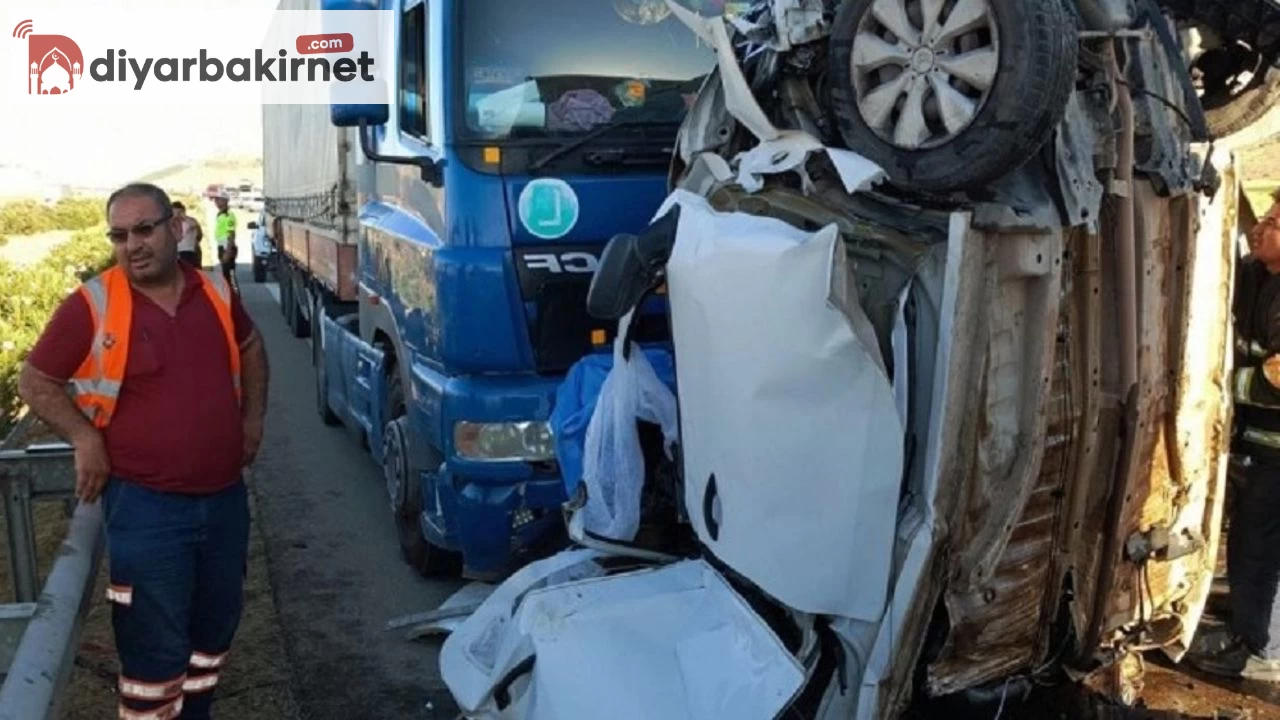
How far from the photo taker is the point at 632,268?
3.91 meters

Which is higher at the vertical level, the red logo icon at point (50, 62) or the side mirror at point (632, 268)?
the red logo icon at point (50, 62)

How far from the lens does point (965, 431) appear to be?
3051 millimetres

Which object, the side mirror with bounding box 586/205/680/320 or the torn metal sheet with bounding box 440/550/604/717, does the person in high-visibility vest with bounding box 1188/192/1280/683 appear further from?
the torn metal sheet with bounding box 440/550/604/717

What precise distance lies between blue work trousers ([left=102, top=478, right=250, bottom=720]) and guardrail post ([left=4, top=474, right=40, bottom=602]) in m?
0.73

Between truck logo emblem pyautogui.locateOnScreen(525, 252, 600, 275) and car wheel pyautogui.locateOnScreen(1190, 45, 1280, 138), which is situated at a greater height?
car wheel pyautogui.locateOnScreen(1190, 45, 1280, 138)

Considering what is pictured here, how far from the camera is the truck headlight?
16.0 feet

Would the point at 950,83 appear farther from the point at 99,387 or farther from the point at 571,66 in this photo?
the point at 99,387

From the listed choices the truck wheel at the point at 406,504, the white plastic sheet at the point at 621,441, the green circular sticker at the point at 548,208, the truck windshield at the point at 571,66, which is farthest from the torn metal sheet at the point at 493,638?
the truck windshield at the point at 571,66

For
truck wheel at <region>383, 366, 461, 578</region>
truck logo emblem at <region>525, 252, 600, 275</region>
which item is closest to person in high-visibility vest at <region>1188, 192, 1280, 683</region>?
truck logo emblem at <region>525, 252, 600, 275</region>

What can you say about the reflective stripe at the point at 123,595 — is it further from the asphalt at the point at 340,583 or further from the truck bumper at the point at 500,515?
the truck bumper at the point at 500,515

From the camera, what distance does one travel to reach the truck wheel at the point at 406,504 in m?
5.82

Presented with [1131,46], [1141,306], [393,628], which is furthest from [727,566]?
[393,628]

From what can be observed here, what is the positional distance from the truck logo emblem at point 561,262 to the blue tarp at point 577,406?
1.56ft

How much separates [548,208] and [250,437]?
4.86 feet
